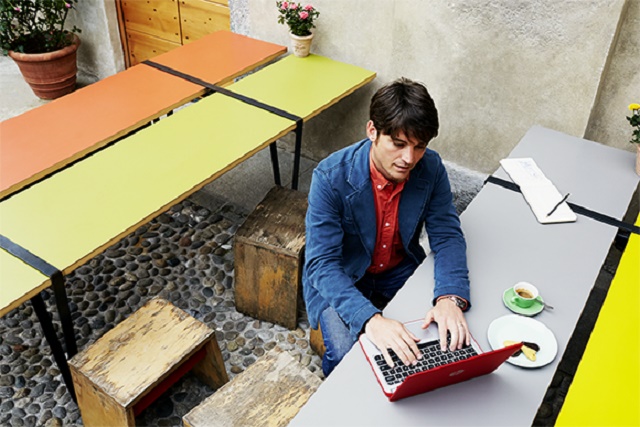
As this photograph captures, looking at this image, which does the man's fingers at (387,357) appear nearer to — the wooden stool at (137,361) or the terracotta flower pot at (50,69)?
the wooden stool at (137,361)

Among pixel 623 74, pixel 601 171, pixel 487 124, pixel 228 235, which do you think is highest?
pixel 623 74

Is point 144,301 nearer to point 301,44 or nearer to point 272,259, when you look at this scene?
point 272,259

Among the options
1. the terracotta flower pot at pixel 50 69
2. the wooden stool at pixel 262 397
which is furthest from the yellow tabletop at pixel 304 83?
the terracotta flower pot at pixel 50 69

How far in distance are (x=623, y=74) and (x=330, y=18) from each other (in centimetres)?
174

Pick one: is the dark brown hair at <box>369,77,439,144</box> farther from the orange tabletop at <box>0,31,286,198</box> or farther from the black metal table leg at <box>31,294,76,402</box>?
the orange tabletop at <box>0,31,286,198</box>

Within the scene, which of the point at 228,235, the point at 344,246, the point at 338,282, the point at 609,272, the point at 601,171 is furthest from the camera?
the point at 228,235

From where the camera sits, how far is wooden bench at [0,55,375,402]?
8.08ft

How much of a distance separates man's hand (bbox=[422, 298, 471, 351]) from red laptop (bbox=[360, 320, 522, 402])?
2 cm

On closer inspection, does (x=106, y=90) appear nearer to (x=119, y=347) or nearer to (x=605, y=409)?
(x=119, y=347)

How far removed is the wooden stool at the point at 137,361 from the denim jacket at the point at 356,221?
0.61 m

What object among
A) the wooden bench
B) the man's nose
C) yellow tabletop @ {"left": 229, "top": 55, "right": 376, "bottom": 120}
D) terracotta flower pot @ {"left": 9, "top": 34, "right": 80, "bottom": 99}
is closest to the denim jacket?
the man's nose

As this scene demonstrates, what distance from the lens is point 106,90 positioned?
3.54 metres

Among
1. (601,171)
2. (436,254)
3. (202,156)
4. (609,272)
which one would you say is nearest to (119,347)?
(202,156)

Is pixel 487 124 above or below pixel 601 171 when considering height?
below
